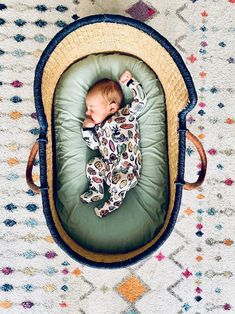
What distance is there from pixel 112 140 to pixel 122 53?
0.88ft

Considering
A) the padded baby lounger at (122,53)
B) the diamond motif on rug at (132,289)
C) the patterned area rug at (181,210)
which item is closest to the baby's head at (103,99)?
the padded baby lounger at (122,53)

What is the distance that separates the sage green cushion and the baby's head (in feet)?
0.15

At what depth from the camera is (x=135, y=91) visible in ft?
5.07

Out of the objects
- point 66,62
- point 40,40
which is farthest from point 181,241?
point 40,40

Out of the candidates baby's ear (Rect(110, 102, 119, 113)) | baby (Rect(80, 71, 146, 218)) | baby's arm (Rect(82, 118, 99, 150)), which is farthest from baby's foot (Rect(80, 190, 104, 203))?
baby's ear (Rect(110, 102, 119, 113))

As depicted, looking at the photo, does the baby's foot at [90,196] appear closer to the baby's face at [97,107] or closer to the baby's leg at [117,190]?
the baby's leg at [117,190]

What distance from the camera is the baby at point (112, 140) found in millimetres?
1518

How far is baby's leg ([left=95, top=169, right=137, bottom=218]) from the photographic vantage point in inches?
59.4

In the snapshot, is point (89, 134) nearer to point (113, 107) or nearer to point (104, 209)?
point (113, 107)

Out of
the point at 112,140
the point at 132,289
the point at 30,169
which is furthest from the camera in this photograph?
the point at 132,289

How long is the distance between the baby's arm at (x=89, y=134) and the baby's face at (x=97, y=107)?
18mm

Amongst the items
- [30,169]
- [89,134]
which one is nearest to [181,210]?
[89,134]

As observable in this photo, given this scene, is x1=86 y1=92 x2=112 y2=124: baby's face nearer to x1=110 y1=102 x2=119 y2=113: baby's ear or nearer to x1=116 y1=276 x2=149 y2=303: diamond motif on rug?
x1=110 y1=102 x2=119 y2=113: baby's ear

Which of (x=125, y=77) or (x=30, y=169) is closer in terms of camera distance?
(x=30, y=169)
